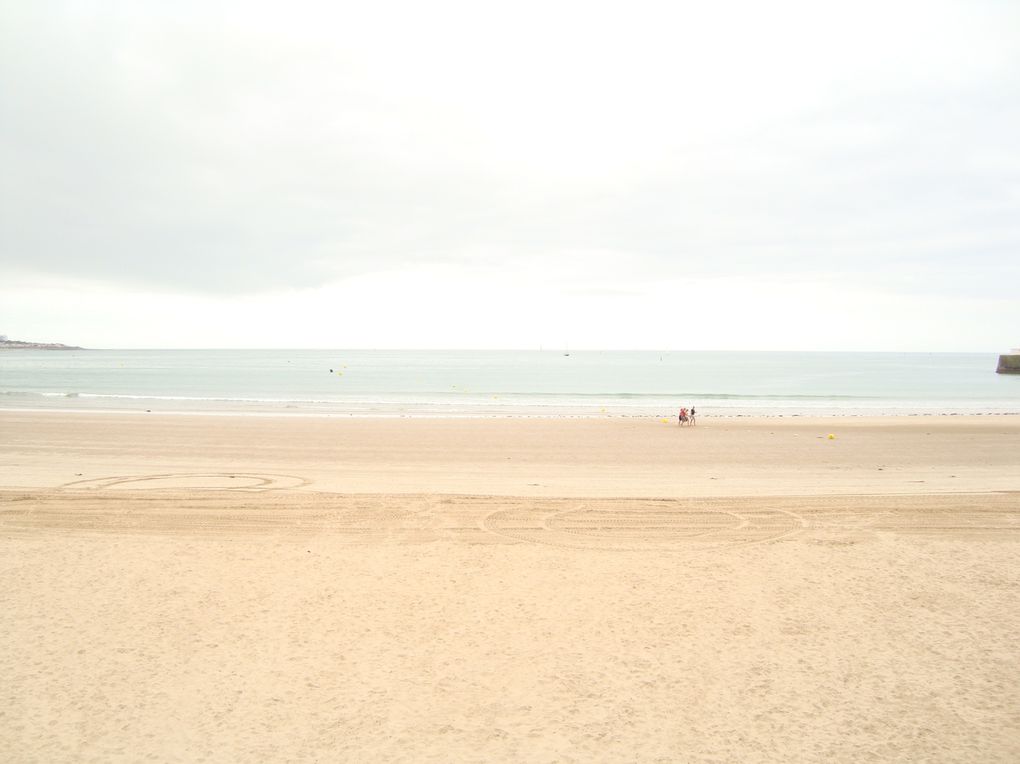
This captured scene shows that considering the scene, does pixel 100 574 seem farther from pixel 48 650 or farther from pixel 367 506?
pixel 367 506

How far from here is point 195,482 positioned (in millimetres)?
11875

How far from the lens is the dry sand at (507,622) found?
3.87 meters

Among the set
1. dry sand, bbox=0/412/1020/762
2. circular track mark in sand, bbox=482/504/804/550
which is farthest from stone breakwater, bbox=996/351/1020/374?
circular track mark in sand, bbox=482/504/804/550

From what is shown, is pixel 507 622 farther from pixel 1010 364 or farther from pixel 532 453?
pixel 1010 364

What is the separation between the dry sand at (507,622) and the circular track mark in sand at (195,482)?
133 mm

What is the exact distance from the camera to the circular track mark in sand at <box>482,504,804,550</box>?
7820 millimetres

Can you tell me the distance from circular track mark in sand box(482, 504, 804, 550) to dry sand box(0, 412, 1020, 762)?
0.06 metres

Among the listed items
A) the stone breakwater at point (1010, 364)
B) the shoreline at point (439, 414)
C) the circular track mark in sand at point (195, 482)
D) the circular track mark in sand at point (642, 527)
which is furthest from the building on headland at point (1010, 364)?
the circular track mark in sand at point (195, 482)

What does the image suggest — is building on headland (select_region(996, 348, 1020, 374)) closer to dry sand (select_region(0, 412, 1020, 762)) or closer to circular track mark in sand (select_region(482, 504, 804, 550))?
dry sand (select_region(0, 412, 1020, 762))

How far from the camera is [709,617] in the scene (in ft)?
18.0

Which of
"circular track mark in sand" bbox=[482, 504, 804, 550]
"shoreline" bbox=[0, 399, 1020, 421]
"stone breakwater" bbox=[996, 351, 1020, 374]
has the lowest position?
"shoreline" bbox=[0, 399, 1020, 421]

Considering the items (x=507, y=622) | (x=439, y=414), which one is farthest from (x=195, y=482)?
(x=439, y=414)

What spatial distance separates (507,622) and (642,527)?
3.64 meters

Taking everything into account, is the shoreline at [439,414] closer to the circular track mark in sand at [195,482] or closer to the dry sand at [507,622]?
the circular track mark in sand at [195,482]
